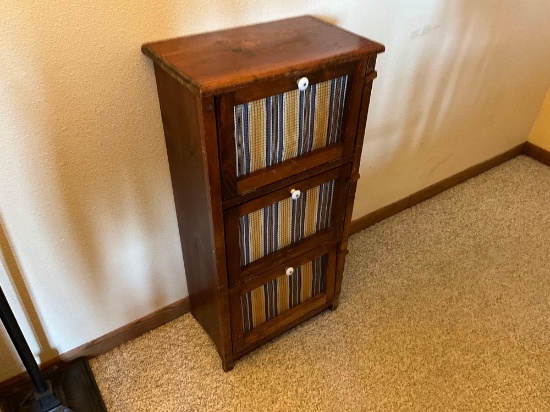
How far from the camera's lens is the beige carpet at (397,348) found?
4.38ft

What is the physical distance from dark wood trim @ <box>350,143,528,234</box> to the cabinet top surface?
0.96m

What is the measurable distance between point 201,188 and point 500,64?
56.8 inches

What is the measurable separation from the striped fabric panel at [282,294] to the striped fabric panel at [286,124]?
1.42 ft

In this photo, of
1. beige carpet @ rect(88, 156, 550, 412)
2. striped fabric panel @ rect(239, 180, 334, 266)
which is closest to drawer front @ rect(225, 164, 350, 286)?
striped fabric panel @ rect(239, 180, 334, 266)

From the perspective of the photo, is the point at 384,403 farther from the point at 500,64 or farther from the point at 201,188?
the point at 500,64

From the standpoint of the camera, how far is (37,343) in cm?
131

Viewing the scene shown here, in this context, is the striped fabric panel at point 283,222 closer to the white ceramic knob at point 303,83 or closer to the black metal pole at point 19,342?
the white ceramic knob at point 303,83

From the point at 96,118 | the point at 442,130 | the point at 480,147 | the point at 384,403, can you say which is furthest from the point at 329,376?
the point at 480,147

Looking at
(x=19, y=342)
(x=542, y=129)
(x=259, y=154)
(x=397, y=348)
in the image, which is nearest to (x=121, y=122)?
(x=259, y=154)

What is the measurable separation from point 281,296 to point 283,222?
0.97ft

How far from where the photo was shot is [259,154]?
3.37ft

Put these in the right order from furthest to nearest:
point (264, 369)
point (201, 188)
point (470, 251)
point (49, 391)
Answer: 1. point (470, 251)
2. point (264, 369)
3. point (49, 391)
4. point (201, 188)

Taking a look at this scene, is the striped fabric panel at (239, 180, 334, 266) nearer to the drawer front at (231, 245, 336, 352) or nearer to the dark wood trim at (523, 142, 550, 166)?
the drawer front at (231, 245, 336, 352)

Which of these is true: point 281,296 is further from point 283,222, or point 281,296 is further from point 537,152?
point 537,152
